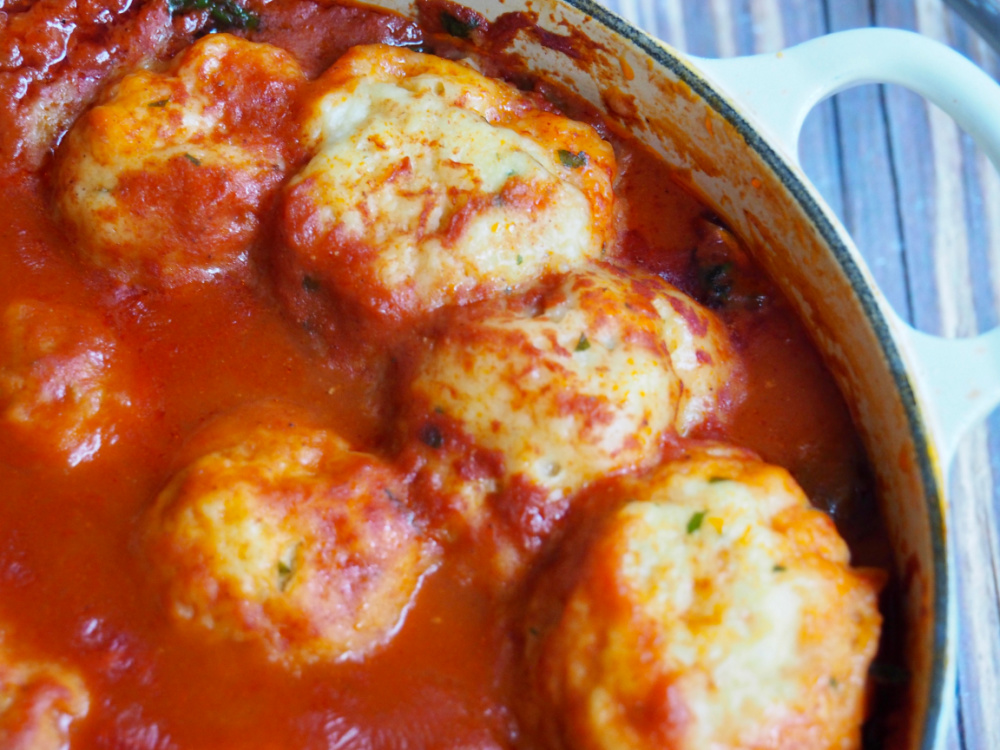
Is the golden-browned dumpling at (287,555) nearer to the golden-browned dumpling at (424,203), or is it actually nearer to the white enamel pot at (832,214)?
the golden-browned dumpling at (424,203)

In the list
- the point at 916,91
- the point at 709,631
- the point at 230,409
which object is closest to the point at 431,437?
the point at 230,409

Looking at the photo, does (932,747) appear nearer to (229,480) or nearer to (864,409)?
(864,409)

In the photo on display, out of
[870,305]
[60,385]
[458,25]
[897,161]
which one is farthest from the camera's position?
[897,161]

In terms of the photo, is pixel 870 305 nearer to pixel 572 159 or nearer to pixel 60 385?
pixel 572 159

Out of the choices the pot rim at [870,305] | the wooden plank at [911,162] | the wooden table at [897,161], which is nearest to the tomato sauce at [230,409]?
the pot rim at [870,305]

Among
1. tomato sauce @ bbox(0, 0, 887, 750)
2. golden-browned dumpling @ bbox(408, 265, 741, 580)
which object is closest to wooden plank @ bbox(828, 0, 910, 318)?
tomato sauce @ bbox(0, 0, 887, 750)
